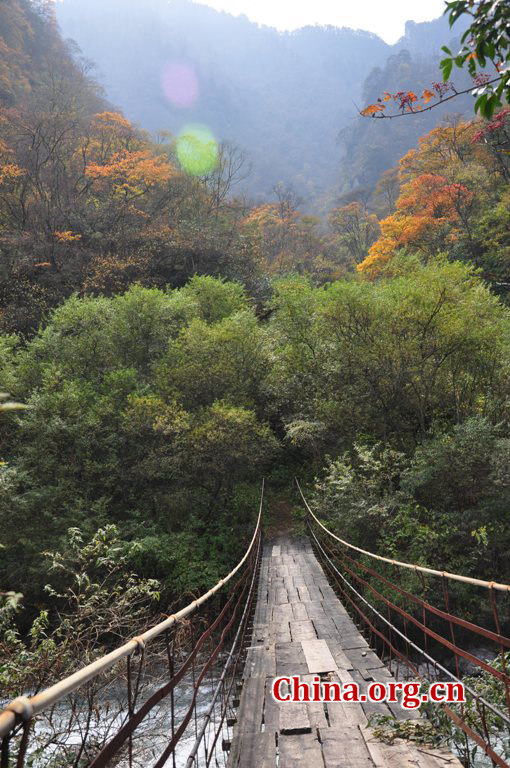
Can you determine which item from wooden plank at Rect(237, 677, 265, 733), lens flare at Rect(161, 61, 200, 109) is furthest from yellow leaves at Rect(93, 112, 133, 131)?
lens flare at Rect(161, 61, 200, 109)

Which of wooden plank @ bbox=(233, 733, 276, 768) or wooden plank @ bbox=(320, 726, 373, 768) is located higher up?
wooden plank @ bbox=(233, 733, 276, 768)

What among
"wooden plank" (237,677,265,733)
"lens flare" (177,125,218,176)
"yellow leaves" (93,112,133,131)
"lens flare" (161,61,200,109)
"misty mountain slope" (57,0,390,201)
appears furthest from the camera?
"lens flare" (161,61,200,109)

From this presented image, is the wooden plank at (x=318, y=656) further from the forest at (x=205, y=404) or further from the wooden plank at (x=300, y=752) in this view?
the forest at (x=205, y=404)

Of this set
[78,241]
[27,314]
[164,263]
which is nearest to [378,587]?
[27,314]

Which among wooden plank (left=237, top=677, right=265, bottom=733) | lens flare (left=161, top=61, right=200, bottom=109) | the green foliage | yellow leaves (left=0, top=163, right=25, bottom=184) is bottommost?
wooden plank (left=237, top=677, right=265, bottom=733)

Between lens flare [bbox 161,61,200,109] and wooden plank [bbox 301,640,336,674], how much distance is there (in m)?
105

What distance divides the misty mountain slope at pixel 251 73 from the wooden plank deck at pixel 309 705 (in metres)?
71.2

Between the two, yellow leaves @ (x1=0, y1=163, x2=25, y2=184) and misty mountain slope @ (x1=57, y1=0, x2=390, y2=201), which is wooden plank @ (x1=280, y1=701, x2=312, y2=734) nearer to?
yellow leaves @ (x1=0, y1=163, x2=25, y2=184)

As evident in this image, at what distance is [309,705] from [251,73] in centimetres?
13540

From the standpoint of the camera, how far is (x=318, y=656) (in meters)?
4.12

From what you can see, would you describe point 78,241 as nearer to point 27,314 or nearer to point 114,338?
point 27,314

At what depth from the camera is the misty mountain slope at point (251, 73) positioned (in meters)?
84.9

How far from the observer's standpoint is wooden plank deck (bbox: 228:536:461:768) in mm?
2514

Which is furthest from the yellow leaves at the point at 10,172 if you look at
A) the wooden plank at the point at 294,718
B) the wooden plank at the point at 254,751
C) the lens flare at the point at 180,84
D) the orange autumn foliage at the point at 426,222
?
the lens flare at the point at 180,84
